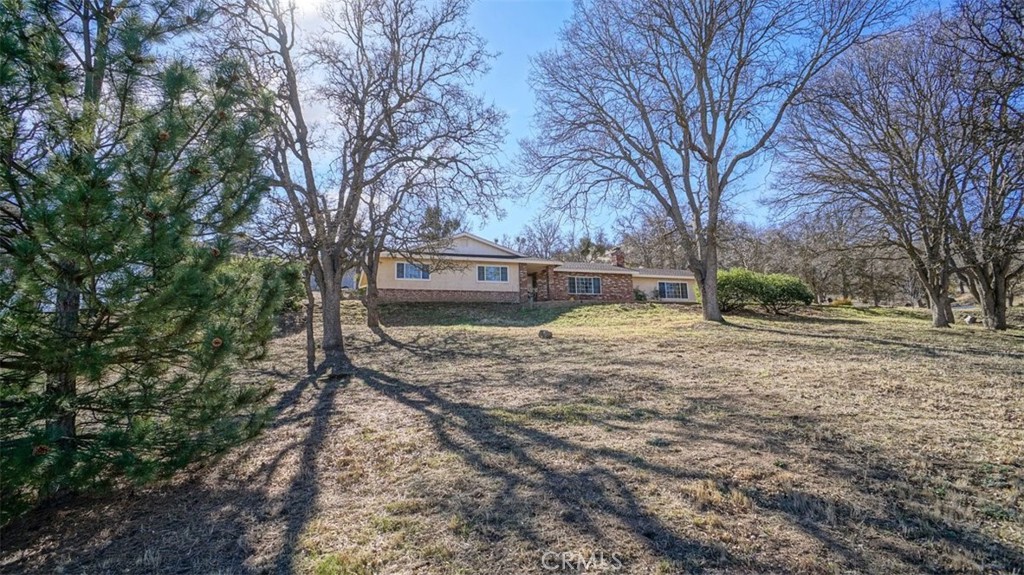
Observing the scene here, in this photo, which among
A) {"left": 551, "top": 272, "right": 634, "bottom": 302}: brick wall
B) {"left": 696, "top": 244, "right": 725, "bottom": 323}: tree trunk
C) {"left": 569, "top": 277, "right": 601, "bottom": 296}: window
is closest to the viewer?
{"left": 696, "top": 244, "right": 725, "bottom": 323}: tree trunk

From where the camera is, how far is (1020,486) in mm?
2916

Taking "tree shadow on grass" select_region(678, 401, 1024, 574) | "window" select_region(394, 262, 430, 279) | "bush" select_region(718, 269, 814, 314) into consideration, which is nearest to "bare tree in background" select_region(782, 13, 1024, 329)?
"bush" select_region(718, 269, 814, 314)

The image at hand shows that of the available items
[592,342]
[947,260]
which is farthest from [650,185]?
[947,260]

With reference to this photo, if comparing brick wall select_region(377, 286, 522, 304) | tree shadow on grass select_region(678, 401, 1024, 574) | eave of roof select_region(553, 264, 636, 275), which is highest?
eave of roof select_region(553, 264, 636, 275)

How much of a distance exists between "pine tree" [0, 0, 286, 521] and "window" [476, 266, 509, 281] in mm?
18673

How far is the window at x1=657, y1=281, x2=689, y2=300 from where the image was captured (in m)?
27.5

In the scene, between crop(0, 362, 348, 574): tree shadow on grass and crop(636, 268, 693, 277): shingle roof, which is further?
crop(636, 268, 693, 277): shingle roof

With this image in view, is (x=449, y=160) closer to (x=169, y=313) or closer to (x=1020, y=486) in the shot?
(x=169, y=313)

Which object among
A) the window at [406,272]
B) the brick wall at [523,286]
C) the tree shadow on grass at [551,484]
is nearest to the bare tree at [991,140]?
the tree shadow on grass at [551,484]

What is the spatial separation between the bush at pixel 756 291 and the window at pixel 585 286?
770 centimetres

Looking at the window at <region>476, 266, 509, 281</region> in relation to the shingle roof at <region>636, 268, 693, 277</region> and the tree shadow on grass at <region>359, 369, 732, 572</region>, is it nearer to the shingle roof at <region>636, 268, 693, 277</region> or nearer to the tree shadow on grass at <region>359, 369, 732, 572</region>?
the shingle roof at <region>636, 268, 693, 277</region>

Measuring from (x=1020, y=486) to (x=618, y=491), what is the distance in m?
2.63

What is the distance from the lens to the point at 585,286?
24.2m

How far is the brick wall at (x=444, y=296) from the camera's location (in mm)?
20250
